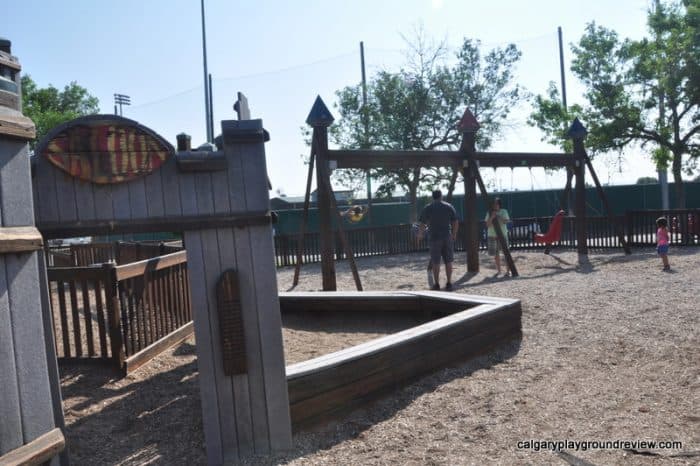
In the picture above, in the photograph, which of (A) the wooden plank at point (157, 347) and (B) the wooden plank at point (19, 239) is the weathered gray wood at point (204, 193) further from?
→ (A) the wooden plank at point (157, 347)

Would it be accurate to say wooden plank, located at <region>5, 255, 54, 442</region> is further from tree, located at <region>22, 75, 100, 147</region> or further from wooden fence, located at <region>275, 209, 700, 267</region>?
tree, located at <region>22, 75, 100, 147</region>

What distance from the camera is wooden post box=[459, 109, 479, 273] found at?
37.3ft

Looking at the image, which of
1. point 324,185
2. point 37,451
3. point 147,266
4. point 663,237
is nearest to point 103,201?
point 37,451

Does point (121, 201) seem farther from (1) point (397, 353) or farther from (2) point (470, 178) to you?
(2) point (470, 178)

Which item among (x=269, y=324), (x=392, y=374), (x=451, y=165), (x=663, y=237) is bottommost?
(x=392, y=374)

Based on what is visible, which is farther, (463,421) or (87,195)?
(463,421)

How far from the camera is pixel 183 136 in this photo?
11.2 ft

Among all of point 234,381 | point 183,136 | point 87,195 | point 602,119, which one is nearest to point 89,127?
point 87,195

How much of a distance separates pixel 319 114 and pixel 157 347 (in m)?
4.96

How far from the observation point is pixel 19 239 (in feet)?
7.58

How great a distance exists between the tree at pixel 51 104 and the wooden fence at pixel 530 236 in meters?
15.9

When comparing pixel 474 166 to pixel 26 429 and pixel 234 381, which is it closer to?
pixel 234 381

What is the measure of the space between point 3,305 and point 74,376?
127 inches

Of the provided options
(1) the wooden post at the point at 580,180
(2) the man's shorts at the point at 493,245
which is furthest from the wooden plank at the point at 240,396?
(1) the wooden post at the point at 580,180
